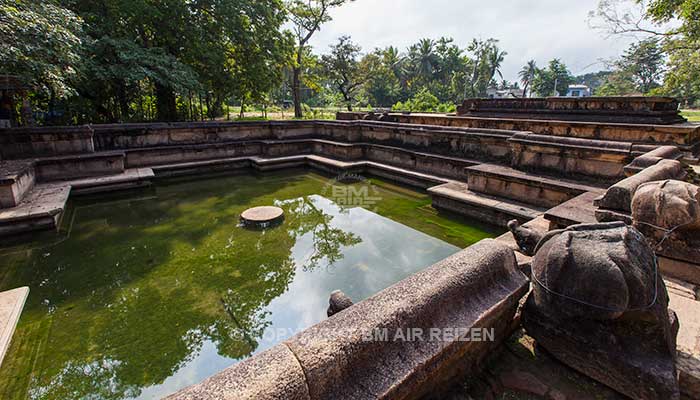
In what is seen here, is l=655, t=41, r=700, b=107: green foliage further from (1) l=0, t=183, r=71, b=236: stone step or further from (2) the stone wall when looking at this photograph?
(1) l=0, t=183, r=71, b=236: stone step

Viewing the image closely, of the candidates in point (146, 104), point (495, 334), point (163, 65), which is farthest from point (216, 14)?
point (495, 334)

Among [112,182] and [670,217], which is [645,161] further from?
[112,182]

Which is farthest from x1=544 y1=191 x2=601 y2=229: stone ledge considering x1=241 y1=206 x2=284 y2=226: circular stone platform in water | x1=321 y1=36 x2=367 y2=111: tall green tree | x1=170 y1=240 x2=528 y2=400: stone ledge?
x1=321 y1=36 x2=367 y2=111: tall green tree

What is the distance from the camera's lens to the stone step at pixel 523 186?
4508 millimetres

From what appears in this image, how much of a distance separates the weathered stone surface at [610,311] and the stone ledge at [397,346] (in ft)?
0.90

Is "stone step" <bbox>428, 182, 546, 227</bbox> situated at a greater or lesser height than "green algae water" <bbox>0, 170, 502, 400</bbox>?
greater

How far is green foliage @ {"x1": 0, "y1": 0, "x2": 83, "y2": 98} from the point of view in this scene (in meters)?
4.41

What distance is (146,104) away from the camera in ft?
39.2

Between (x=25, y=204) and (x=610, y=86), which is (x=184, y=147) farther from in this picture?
(x=610, y=86)

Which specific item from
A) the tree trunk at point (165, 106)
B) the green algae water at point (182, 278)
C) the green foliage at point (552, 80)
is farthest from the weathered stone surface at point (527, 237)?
the green foliage at point (552, 80)

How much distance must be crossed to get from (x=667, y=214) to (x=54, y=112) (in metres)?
13.2

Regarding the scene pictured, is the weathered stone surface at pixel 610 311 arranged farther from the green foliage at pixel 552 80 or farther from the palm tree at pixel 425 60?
the green foliage at pixel 552 80

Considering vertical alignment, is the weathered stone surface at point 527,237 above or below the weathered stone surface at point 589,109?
below

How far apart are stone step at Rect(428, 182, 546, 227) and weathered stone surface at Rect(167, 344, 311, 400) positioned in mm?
4097
